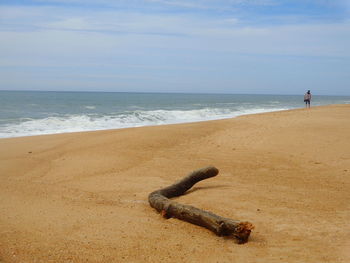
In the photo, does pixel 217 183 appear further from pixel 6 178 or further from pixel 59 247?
pixel 6 178

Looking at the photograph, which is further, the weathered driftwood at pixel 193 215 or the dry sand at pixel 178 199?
the weathered driftwood at pixel 193 215

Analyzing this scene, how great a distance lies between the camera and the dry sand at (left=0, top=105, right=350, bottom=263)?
4.58 m

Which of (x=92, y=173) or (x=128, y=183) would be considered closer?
(x=128, y=183)

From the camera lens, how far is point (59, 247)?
4.59 m

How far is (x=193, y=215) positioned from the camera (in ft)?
17.4

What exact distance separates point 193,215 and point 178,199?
1.32 metres

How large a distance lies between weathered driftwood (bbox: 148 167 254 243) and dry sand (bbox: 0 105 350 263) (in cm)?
10

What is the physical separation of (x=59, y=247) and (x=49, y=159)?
639 cm

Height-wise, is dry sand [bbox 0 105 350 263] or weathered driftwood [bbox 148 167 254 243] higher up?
weathered driftwood [bbox 148 167 254 243]

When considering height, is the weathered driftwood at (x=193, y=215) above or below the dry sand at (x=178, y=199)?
Answer: above

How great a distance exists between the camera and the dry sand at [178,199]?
458cm

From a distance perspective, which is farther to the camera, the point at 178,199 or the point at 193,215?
the point at 178,199

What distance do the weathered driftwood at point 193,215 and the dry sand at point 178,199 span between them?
0.10m

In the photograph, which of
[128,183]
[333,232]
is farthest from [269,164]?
[333,232]
